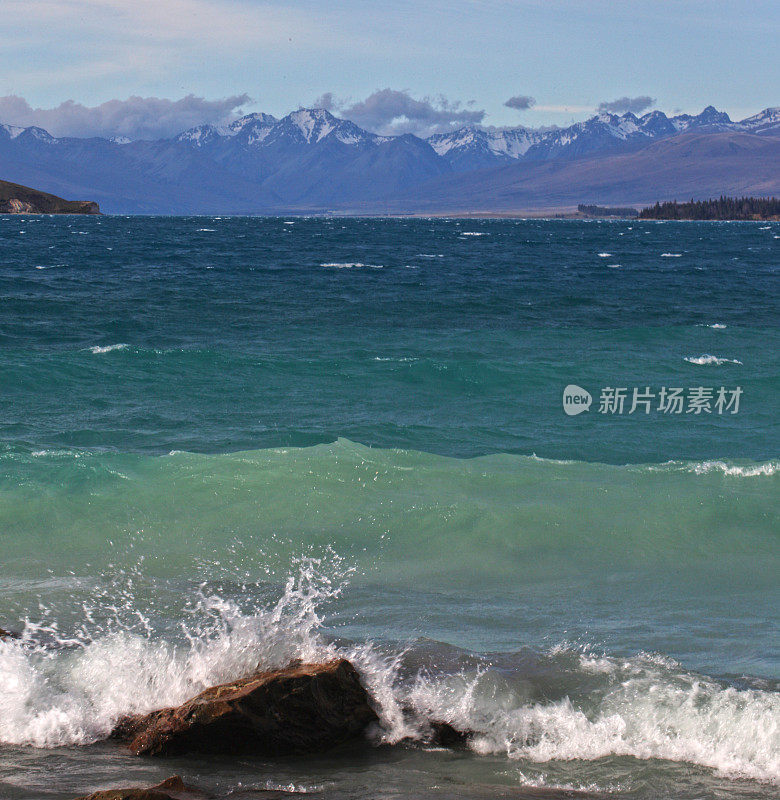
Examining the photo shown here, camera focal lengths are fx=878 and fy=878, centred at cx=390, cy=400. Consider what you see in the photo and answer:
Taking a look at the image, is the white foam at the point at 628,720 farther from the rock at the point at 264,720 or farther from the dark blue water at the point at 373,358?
the dark blue water at the point at 373,358

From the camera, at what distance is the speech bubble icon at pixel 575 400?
19.6 meters

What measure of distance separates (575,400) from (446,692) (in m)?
14.2

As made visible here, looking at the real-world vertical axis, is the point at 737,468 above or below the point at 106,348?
below

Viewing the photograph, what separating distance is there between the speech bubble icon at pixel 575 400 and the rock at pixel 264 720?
13.4 meters

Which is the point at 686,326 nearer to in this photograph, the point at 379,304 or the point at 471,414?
the point at 379,304

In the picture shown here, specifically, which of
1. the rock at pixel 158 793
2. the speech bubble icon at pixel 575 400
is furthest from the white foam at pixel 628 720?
the speech bubble icon at pixel 575 400

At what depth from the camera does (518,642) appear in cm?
820

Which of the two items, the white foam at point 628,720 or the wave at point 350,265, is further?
the wave at point 350,265

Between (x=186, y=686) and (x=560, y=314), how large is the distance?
99.7 ft

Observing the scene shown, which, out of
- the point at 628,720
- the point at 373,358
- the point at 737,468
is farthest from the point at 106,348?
the point at 628,720

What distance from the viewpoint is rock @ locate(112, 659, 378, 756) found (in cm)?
648

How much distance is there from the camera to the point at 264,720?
6.50 meters

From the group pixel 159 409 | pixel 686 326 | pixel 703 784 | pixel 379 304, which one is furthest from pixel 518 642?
pixel 379 304

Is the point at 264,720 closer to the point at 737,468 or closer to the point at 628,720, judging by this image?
the point at 628,720
